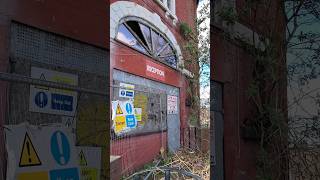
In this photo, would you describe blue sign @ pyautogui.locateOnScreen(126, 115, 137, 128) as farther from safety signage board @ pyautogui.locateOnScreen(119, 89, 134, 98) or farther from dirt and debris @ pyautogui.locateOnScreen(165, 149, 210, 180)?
dirt and debris @ pyautogui.locateOnScreen(165, 149, 210, 180)

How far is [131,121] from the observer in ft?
13.6

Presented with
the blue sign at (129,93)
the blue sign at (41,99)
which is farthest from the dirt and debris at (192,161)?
the blue sign at (41,99)

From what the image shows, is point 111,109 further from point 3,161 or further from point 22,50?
point 3,161

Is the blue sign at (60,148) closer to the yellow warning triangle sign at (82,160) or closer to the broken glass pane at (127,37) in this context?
the yellow warning triangle sign at (82,160)

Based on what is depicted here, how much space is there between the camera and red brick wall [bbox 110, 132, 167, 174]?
4160mm

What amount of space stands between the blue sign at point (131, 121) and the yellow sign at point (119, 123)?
0.03 meters

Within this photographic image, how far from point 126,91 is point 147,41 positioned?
0.72m

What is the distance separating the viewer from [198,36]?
528cm

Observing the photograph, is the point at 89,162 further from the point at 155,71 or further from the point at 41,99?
the point at 155,71

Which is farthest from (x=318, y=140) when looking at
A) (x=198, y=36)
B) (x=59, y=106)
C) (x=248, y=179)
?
(x=59, y=106)

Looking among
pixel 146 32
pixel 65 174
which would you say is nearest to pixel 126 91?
pixel 146 32

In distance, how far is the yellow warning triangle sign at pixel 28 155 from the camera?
272 cm

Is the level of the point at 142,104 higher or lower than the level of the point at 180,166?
higher

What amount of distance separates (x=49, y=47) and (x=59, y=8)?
30 centimetres
